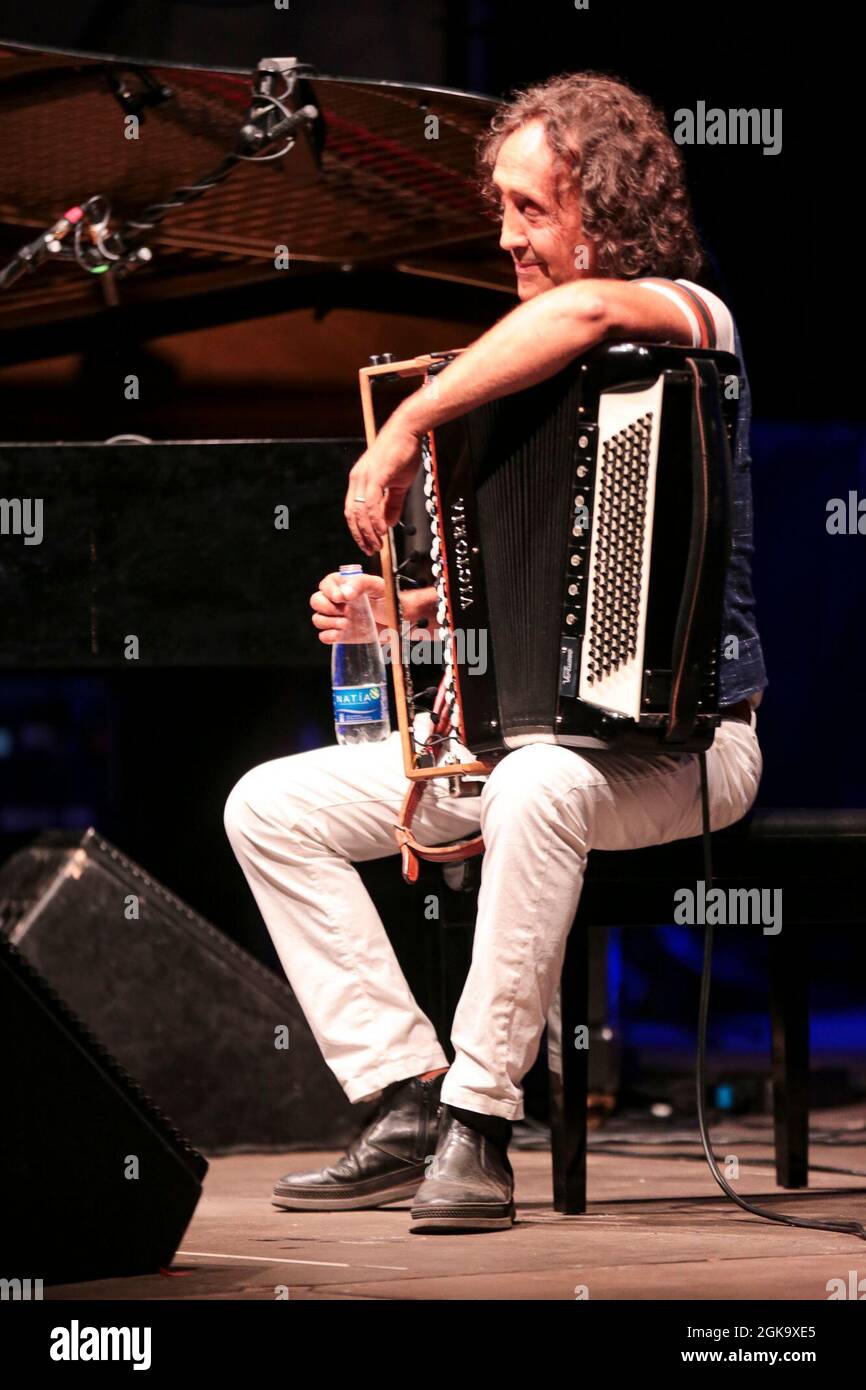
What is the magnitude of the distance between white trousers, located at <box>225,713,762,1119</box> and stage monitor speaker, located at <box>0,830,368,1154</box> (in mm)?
932

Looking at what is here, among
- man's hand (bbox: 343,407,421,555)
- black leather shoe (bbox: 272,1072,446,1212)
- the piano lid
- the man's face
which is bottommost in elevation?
black leather shoe (bbox: 272,1072,446,1212)

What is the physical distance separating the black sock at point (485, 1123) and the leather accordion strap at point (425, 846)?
36 centimetres

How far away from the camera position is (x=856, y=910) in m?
2.72

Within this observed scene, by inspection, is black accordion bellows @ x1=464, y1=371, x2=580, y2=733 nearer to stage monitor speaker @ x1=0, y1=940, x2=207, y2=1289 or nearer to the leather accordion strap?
the leather accordion strap

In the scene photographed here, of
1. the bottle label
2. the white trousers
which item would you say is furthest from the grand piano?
the white trousers

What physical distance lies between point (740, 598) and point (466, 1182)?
875mm

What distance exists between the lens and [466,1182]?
2377 millimetres

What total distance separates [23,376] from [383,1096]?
2146 mm

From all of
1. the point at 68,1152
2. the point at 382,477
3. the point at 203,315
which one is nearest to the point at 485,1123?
the point at 68,1152

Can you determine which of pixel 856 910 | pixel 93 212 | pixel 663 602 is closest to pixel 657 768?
pixel 663 602

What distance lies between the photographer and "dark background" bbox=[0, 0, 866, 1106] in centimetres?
386
